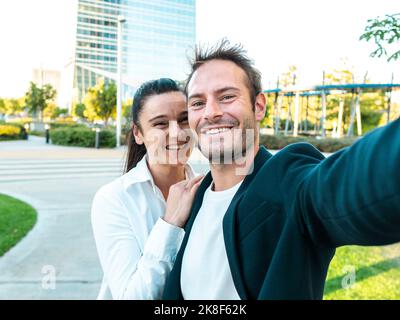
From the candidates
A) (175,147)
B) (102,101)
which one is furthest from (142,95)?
(102,101)

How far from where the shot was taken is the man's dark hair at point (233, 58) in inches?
45.9

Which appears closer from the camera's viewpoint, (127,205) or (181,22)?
(127,205)

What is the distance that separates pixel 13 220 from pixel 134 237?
13.9 feet

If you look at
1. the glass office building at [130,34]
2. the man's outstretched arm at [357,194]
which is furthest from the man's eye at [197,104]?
the glass office building at [130,34]

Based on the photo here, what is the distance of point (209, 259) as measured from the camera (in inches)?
39.4

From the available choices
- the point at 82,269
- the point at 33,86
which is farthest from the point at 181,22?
the point at 82,269

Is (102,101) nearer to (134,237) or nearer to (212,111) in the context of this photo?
(134,237)

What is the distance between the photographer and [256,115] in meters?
1.18

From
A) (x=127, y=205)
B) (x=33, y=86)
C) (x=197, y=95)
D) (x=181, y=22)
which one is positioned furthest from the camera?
(x=181, y=22)

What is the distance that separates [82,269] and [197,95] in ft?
9.52

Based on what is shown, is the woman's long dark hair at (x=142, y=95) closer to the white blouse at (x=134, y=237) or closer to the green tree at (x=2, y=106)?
the white blouse at (x=134, y=237)
